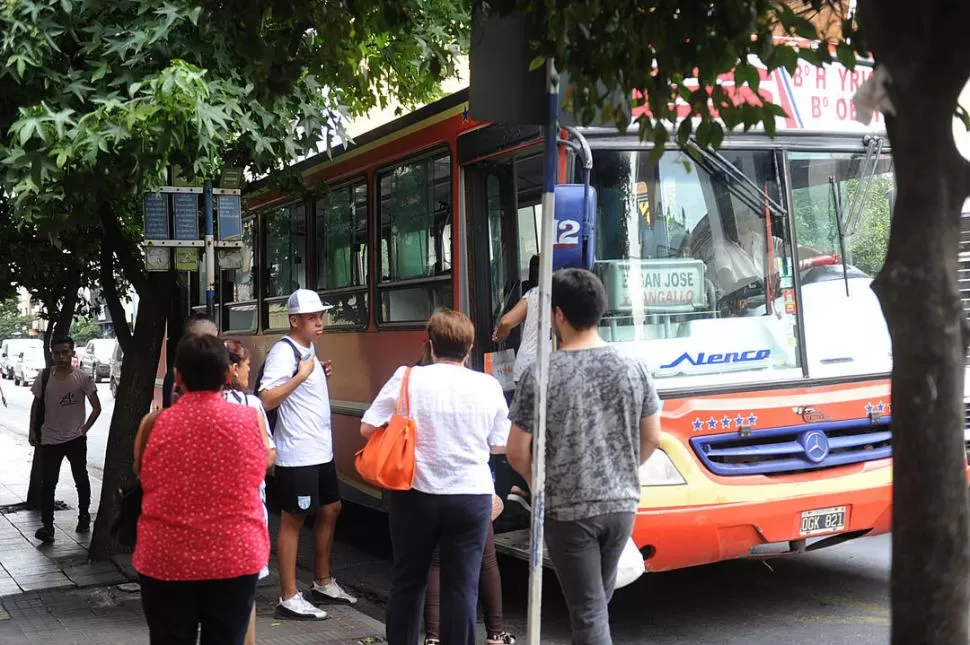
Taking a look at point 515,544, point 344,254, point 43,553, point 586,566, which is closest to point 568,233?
point 515,544

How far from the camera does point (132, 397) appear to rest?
9328 millimetres

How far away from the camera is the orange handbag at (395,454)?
5.12 meters

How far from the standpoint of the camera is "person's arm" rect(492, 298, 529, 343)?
22.7 feet

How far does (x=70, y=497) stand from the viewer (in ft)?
44.3

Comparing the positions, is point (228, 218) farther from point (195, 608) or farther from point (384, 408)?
point (195, 608)

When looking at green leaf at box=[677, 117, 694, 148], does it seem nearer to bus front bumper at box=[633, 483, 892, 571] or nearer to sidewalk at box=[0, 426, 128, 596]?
bus front bumper at box=[633, 483, 892, 571]

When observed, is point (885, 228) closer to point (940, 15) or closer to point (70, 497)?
point (940, 15)

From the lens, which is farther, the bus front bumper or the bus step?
the bus step

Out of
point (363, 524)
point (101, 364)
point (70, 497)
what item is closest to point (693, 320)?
point (363, 524)

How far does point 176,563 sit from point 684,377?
3355 mm

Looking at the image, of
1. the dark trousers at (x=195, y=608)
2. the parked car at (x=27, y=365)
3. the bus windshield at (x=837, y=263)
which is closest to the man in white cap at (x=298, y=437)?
Result: the dark trousers at (x=195, y=608)

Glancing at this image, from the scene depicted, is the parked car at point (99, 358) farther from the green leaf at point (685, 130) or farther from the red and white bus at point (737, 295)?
the green leaf at point (685, 130)

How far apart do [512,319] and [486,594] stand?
63.3 inches

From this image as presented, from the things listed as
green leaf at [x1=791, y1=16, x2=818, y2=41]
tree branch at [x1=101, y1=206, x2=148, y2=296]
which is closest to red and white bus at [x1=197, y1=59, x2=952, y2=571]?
green leaf at [x1=791, y1=16, x2=818, y2=41]
